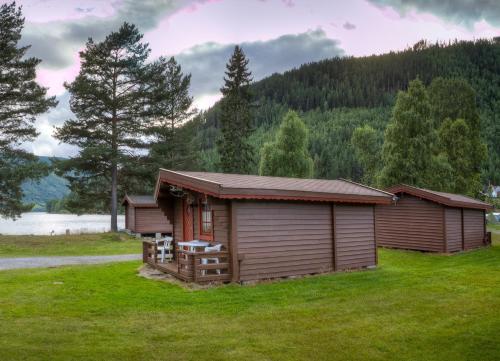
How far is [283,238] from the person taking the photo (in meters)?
12.8

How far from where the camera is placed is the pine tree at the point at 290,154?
43.2m

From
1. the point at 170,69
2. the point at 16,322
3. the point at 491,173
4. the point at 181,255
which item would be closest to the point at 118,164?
the point at 170,69

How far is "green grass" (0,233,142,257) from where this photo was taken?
22.0m

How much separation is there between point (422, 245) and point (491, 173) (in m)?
89.2

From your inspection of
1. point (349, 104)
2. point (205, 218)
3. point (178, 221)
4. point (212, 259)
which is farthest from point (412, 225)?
point (349, 104)

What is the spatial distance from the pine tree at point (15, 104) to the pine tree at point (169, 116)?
955 centimetres

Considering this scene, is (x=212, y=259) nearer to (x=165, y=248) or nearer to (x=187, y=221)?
(x=187, y=221)

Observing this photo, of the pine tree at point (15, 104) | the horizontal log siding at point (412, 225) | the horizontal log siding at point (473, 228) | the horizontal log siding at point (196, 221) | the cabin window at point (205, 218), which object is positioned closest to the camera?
the cabin window at point (205, 218)

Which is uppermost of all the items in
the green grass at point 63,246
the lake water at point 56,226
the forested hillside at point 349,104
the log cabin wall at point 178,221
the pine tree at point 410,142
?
the forested hillside at point 349,104

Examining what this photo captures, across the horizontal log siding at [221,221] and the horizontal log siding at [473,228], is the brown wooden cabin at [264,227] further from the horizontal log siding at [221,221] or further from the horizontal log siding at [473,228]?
the horizontal log siding at [473,228]

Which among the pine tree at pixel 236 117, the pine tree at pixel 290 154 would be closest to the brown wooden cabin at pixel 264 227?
the pine tree at pixel 236 117

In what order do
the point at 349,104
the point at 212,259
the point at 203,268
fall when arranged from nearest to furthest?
1. the point at 203,268
2. the point at 212,259
3. the point at 349,104

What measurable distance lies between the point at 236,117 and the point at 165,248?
29431 millimetres

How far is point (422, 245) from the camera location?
2142 cm
